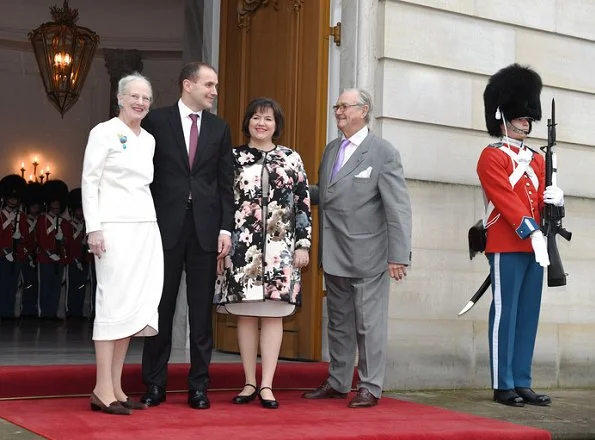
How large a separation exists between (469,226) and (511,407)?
1429 mm

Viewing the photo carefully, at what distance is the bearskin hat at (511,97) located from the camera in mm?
6652

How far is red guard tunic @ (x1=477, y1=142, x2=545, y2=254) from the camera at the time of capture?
640 centimetres

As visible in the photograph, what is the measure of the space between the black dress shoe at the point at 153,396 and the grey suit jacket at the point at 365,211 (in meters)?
1.16

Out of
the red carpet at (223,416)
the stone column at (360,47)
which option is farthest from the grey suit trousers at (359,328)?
the stone column at (360,47)

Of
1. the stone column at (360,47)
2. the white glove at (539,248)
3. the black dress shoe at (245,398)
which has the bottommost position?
the black dress shoe at (245,398)

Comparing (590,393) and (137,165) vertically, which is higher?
(137,165)

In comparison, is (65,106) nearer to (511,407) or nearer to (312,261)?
(312,261)

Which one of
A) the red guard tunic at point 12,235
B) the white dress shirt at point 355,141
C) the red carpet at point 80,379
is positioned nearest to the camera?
the red carpet at point 80,379

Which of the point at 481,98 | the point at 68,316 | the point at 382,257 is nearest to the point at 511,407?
the point at 382,257

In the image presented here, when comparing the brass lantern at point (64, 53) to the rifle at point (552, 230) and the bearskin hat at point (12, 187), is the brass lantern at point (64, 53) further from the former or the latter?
the rifle at point (552, 230)

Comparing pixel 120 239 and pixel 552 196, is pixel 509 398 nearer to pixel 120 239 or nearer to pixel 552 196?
pixel 552 196

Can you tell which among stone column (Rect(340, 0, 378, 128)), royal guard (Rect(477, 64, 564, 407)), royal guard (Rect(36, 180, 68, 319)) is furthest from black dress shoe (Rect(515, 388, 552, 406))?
royal guard (Rect(36, 180, 68, 319))

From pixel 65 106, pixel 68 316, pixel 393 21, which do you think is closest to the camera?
pixel 393 21

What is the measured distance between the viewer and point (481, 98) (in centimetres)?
748
